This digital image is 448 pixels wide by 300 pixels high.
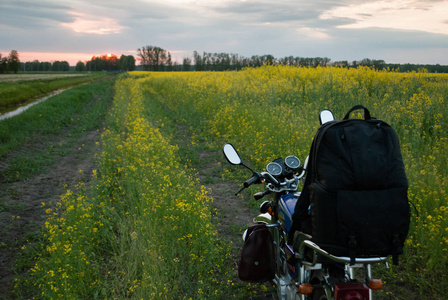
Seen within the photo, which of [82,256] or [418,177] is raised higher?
[418,177]

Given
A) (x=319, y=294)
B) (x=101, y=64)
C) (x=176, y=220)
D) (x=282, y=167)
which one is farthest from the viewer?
(x=101, y=64)

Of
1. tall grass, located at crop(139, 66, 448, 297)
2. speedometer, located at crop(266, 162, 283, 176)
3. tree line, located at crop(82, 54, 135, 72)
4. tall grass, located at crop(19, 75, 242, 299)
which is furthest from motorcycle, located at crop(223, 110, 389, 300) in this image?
tree line, located at crop(82, 54, 135, 72)

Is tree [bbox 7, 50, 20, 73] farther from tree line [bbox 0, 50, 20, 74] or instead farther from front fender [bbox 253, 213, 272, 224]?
front fender [bbox 253, 213, 272, 224]

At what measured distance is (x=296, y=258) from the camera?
250cm

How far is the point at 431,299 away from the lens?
338 cm

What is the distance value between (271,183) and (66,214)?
3184 millimetres

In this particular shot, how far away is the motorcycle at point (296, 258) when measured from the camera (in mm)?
2082

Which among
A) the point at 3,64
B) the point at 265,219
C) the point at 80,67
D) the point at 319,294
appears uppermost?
the point at 80,67

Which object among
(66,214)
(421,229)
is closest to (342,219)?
(421,229)

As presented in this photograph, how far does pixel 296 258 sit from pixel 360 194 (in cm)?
87

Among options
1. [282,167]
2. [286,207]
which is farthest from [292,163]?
[286,207]

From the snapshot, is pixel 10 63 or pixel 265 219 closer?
pixel 265 219

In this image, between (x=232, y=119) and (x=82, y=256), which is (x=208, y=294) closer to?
(x=82, y=256)

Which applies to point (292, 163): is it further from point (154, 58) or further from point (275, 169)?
point (154, 58)
